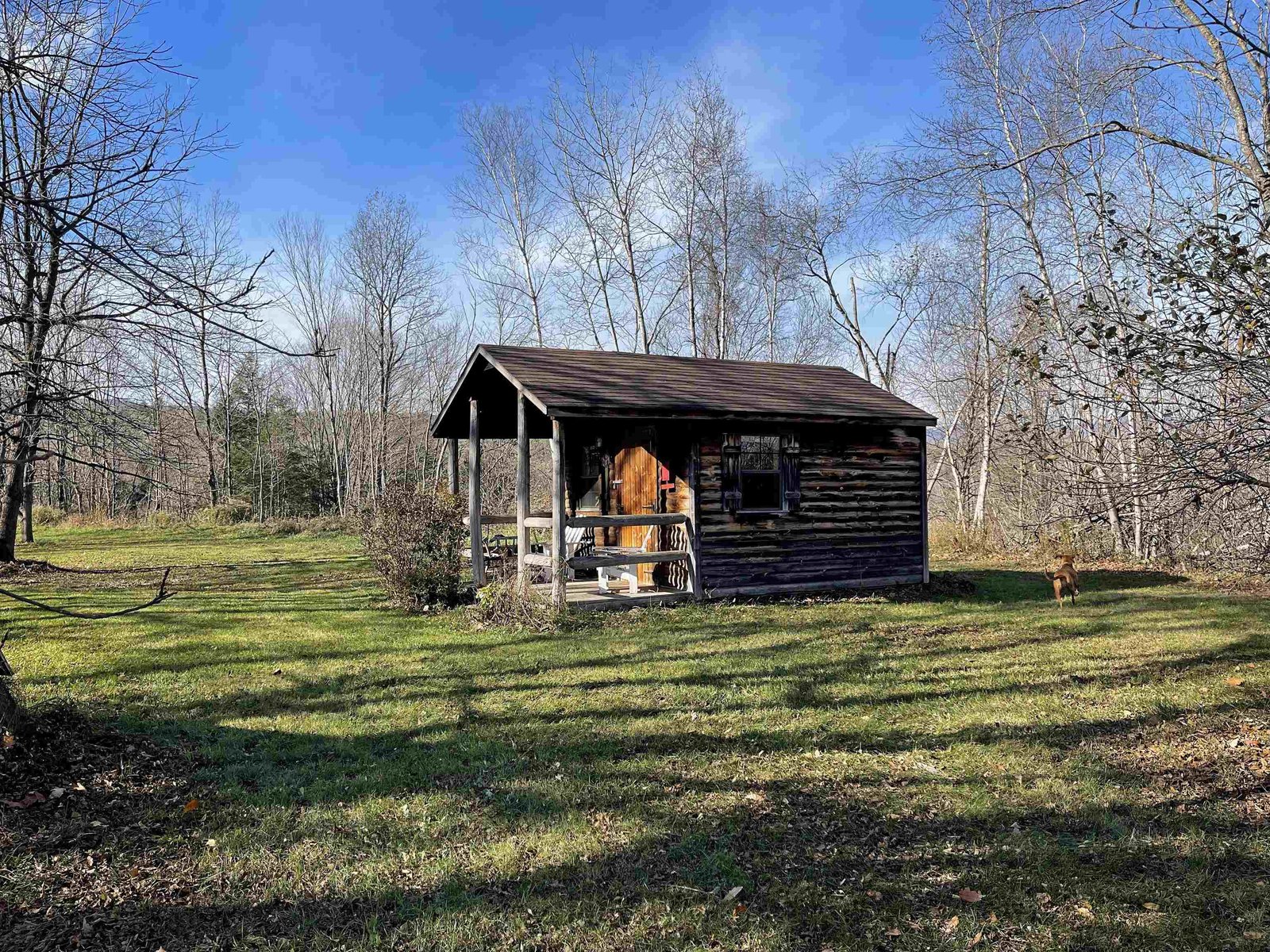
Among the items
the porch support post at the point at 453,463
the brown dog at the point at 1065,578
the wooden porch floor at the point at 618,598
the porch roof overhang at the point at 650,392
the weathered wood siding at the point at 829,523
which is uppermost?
the porch roof overhang at the point at 650,392

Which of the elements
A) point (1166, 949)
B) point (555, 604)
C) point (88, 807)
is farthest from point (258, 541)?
point (1166, 949)

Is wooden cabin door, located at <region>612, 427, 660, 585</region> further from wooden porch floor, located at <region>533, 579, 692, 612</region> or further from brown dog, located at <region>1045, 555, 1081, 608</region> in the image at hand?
brown dog, located at <region>1045, 555, 1081, 608</region>

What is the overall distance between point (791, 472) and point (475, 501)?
5.26 meters

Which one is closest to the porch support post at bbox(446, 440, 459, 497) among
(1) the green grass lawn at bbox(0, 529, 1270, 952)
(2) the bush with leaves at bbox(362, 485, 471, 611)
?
(2) the bush with leaves at bbox(362, 485, 471, 611)

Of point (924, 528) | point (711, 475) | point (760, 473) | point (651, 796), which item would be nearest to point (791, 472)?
point (760, 473)

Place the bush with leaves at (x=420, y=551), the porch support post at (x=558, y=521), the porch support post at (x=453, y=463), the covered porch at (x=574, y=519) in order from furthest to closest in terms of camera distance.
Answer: the porch support post at (x=453, y=463), the bush with leaves at (x=420, y=551), the covered porch at (x=574, y=519), the porch support post at (x=558, y=521)

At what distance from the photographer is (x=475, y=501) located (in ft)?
42.3

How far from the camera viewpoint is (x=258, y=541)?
24.0m

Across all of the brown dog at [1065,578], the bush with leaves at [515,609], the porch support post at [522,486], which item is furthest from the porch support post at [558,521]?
the brown dog at [1065,578]

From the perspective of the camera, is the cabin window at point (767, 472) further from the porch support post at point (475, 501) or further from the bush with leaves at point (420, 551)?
the bush with leaves at point (420, 551)

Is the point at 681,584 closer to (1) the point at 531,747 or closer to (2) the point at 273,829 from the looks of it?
(1) the point at 531,747

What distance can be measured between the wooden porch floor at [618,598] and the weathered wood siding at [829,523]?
619 mm

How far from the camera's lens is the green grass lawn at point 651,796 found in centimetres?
324

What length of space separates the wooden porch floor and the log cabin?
0.03 meters
